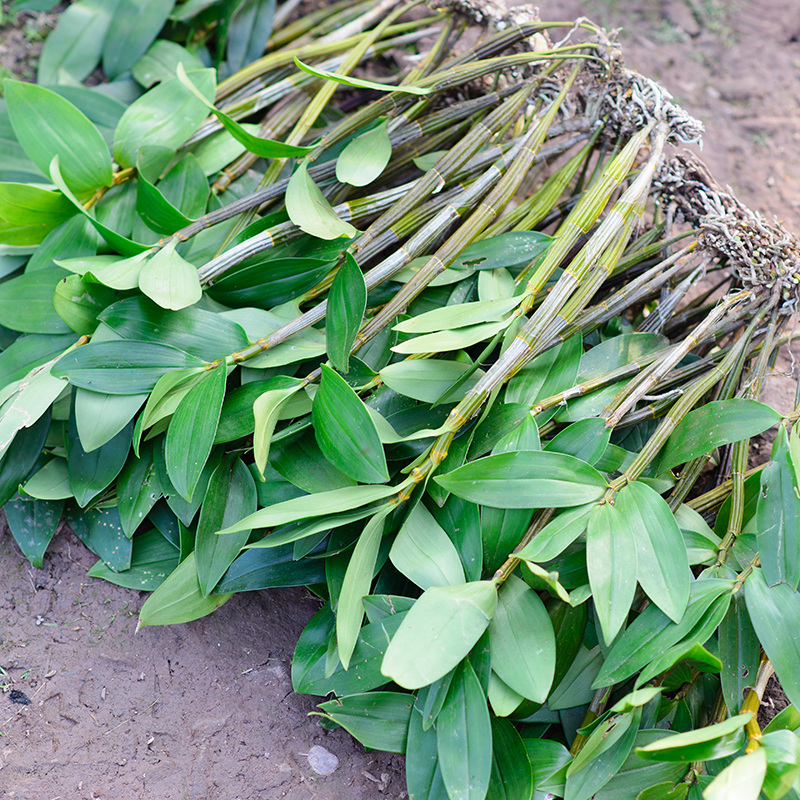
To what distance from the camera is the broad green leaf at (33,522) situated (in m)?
0.76

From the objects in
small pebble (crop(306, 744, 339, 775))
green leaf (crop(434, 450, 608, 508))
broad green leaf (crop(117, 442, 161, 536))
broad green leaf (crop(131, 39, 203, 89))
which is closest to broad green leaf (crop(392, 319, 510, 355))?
green leaf (crop(434, 450, 608, 508))

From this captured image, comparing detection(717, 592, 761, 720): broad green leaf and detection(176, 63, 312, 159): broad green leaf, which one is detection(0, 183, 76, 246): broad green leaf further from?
detection(717, 592, 761, 720): broad green leaf

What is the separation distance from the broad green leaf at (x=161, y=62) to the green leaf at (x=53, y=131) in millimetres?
307

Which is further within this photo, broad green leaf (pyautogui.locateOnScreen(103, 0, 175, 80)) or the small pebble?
broad green leaf (pyautogui.locateOnScreen(103, 0, 175, 80))

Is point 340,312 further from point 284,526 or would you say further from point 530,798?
Answer: point 530,798

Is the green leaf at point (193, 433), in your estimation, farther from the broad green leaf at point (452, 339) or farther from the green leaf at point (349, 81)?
the green leaf at point (349, 81)

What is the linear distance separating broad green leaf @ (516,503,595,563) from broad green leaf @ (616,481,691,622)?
0.12 feet

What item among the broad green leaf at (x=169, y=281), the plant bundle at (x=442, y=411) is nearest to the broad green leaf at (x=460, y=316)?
the plant bundle at (x=442, y=411)

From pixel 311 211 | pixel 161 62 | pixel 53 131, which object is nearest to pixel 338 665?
pixel 311 211

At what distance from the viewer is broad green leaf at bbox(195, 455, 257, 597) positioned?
26.7 inches

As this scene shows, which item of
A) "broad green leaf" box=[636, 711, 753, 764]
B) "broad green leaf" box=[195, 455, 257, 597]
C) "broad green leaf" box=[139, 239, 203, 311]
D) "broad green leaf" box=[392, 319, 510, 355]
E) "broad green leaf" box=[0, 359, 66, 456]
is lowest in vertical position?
"broad green leaf" box=[195, 455, 257, 597]

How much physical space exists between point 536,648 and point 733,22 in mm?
1403

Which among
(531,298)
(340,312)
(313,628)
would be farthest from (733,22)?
(313,628)

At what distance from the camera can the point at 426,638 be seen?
0.53m
